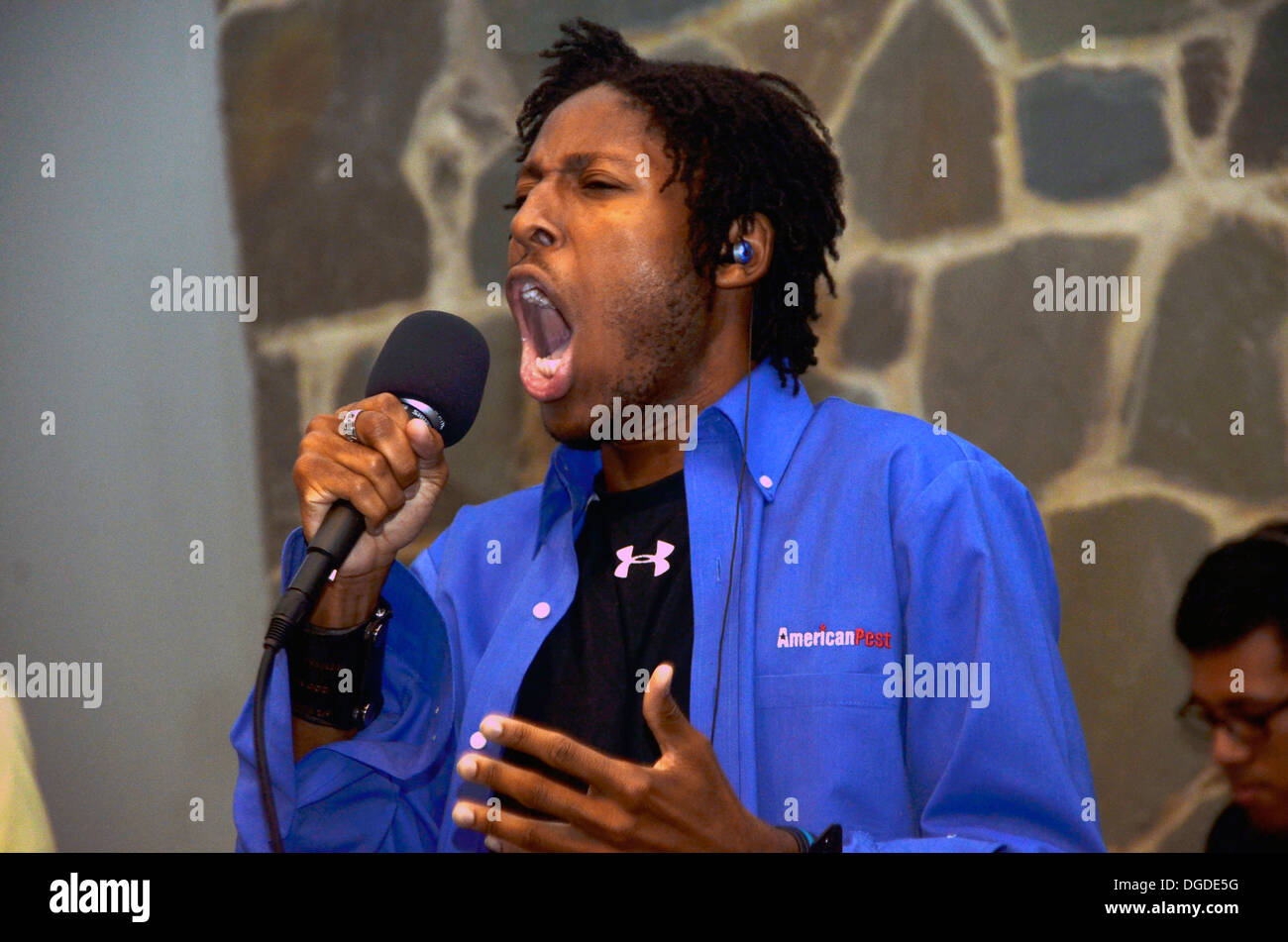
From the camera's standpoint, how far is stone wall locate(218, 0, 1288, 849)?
8.61 ft

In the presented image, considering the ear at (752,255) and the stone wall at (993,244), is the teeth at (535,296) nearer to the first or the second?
the ear at (752,255)

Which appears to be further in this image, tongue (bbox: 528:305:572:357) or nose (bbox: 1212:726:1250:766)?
nose (bbox: 1212:726:1250:766)

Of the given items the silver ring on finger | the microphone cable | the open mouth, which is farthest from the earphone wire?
the silver ring on finger

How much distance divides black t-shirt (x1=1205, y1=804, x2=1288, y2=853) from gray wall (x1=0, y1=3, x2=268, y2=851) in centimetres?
218

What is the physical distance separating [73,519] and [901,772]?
2.37 meters

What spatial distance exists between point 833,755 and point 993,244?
5.29 ft

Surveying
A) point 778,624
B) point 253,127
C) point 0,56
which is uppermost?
point 0,56

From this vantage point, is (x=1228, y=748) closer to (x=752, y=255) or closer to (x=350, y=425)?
(x=752, y=255)

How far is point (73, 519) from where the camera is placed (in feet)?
10.2

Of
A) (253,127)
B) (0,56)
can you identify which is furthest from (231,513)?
(0,56)

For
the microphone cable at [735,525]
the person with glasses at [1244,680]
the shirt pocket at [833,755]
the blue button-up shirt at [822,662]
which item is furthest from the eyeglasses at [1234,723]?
the microphone cable at [735,525]

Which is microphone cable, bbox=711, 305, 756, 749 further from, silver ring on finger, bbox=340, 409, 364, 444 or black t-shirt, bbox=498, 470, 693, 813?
silver ring on finger, bbox=340, 409, 364, 444

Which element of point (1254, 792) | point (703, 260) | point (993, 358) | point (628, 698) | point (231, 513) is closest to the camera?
point (628, 698)
